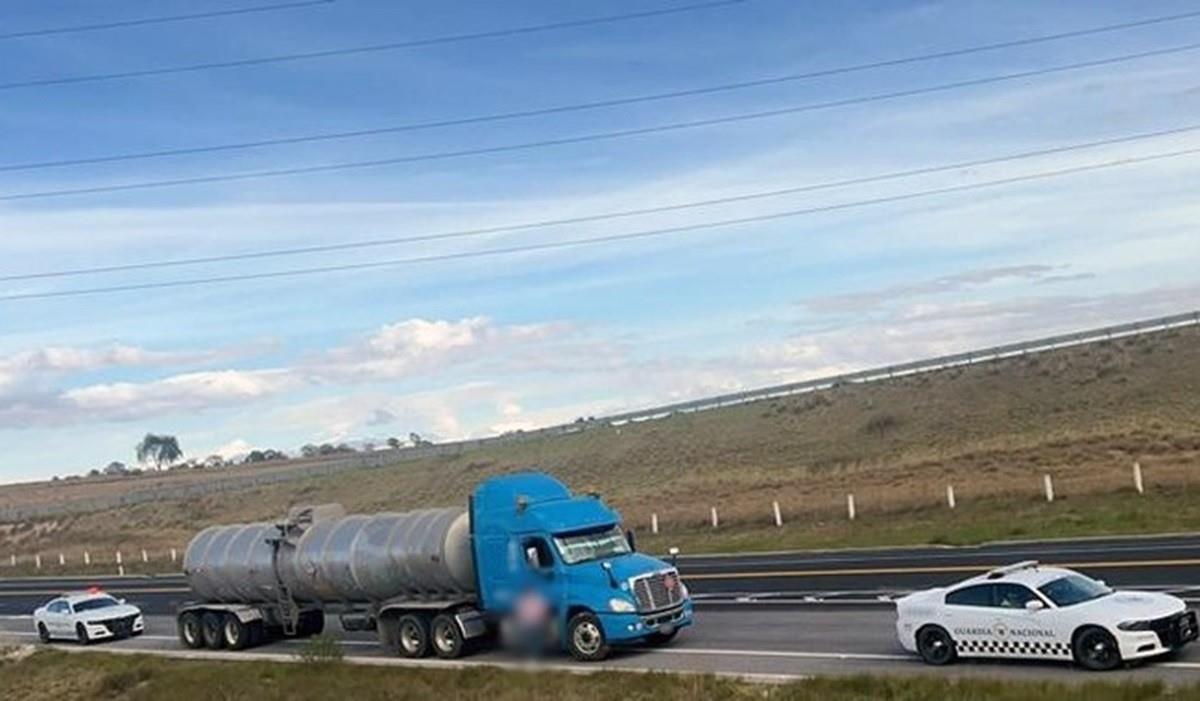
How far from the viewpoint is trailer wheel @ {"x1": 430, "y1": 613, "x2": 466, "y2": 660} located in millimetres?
27391

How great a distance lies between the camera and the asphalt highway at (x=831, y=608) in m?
22.4

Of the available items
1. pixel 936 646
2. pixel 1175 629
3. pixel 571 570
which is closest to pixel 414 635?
pixel 571 570

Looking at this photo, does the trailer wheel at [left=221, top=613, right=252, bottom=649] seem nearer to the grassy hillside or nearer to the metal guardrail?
the grassy hillside

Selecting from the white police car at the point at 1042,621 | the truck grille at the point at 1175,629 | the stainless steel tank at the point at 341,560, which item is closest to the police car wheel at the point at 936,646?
the white police car at the point at 1042,621

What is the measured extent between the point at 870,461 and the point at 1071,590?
1920 inches

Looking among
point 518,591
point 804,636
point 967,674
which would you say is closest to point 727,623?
point 804,636

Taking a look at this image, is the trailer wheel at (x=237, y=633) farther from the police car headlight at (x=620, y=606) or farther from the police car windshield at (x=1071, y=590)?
the police car windshield at (x=1071, y=590)

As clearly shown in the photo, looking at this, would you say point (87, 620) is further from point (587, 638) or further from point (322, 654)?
point (587, 638)

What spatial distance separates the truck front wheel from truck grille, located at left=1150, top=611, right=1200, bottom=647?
9.51m

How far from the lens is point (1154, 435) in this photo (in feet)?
190

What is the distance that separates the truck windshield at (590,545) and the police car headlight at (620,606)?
101cm

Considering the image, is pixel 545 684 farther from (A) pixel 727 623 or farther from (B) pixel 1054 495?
(B) pixel 1054 495

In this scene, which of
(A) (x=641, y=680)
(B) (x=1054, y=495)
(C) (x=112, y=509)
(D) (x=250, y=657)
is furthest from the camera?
(C) (x=112, y=509)

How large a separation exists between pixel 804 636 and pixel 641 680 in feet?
15.7
